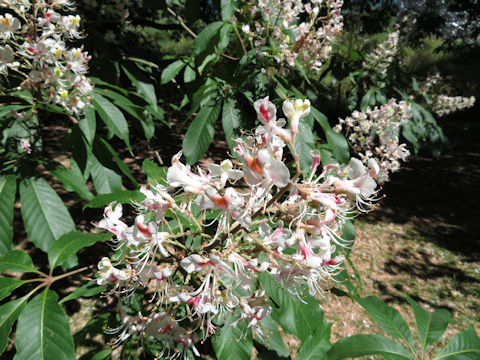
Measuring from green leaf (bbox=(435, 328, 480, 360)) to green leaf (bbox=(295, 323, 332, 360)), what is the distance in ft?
1.63

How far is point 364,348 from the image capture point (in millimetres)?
1099

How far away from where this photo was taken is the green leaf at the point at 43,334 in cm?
99

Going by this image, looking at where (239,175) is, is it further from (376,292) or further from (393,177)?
(393,177)

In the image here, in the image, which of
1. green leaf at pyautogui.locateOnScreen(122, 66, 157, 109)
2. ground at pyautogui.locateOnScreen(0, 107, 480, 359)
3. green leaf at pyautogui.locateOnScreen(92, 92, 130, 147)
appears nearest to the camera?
green leaf at pyautogui.locateOnScreen(92, 92, 130, 147)

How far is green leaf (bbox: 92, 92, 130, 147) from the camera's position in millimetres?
1777

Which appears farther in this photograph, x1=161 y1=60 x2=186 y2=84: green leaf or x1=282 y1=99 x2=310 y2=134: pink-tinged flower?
x1=161 y1=60 x2=186 y2=84: green leaf

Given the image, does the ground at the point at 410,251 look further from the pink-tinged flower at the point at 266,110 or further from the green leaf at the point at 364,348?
the pink-tinged flower at the point at 266,110

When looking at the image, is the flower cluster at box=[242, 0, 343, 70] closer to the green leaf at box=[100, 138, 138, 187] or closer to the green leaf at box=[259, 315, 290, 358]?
the green leaf at box=[100, 138, 138, 187]

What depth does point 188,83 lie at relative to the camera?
2521mm

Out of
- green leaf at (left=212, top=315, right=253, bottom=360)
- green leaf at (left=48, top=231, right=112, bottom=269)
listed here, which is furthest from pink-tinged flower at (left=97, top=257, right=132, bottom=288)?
green leaf at (left=212, top=315, right=253, bottom=360)

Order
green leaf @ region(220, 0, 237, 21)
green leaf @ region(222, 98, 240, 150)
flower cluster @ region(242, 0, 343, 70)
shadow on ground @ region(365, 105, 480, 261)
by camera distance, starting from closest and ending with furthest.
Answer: green leaf @ region(222, 98, 240, 150) < green leaf @ region(220, 0, 237, 21) < flower cluster @ region(242, 0, 343, 70) < shadow on ground @ region(365, 105, 480, 261)

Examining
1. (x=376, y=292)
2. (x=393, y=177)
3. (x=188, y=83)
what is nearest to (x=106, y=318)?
(x=188, y=83)

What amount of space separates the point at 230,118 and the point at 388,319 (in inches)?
56.5

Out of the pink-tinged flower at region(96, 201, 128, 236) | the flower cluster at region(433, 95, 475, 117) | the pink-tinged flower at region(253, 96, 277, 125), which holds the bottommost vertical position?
the pink-tinged flower at region(96, 201, 128, 236)
